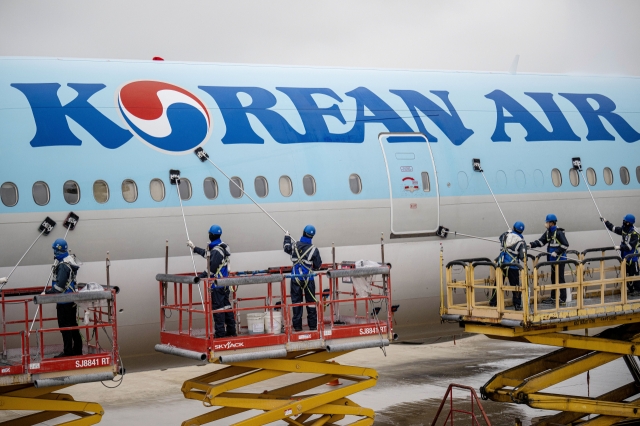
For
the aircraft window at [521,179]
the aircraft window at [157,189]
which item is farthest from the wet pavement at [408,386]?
the aircraft window at [157,189]

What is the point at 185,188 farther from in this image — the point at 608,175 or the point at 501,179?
the point at 608,175

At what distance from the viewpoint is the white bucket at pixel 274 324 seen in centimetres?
1337

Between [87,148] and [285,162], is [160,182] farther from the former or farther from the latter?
[285,162]

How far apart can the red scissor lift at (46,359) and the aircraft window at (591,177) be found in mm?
11268

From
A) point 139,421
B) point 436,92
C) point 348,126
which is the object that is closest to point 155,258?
point 348,126

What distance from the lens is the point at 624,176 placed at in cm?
1967

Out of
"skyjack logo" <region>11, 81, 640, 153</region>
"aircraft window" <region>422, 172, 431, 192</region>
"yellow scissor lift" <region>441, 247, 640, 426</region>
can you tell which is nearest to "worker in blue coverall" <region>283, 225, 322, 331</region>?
"yellow scissor lift" <region>441, 247, 640, 426</region>

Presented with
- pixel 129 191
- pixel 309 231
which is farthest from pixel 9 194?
pixel 309 231

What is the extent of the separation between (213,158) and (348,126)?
299cm

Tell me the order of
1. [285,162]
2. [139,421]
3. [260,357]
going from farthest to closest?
[139,421] < [285,162] < [260,357]

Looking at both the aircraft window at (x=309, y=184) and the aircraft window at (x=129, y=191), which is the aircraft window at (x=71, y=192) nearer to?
the aircraft window at (x=129, y=191)

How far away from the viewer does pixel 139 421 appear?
1862 centimetres

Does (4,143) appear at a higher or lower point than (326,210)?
higher

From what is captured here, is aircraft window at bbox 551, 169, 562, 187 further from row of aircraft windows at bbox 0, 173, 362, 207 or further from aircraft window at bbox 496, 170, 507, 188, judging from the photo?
row of aircraft windows at bbox 0, 173, 362, 207
